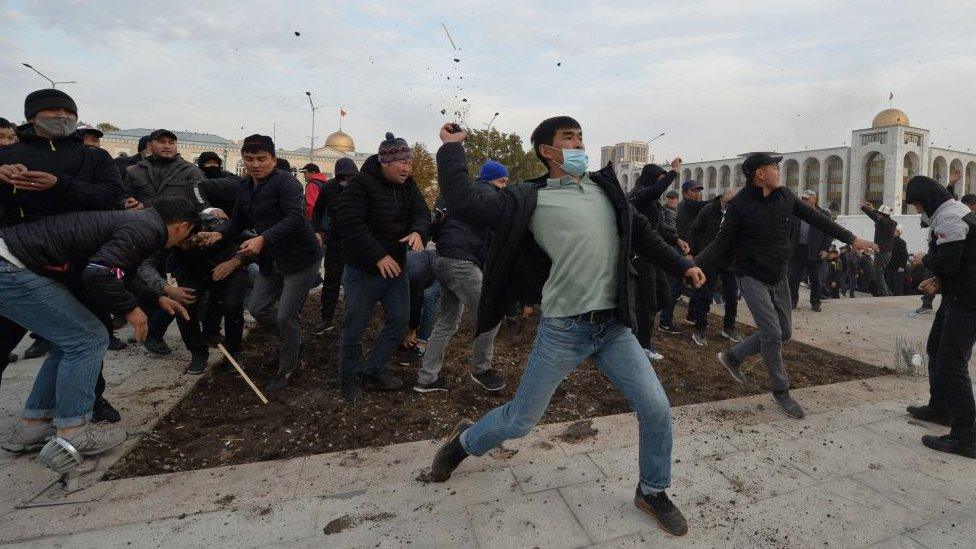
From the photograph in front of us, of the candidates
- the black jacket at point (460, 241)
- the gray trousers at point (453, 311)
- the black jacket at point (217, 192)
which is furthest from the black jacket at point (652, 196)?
the black jacket at point (217, 192)

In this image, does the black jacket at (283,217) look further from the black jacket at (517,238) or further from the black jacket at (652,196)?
the black jacket at (652,196)

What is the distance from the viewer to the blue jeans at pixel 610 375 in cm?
247

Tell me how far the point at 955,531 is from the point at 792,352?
371cm

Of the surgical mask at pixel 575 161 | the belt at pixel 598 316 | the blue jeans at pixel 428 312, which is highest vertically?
the surgical mask at pixel 575 161

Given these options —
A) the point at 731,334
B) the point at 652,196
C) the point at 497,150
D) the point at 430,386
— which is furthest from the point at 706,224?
the point at 497,150

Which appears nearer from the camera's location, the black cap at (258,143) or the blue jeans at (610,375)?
the blue jeans at (610,375)

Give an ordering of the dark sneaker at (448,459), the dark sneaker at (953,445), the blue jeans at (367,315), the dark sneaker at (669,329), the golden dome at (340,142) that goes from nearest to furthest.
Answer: the dark sneaker at (448,459), the dark sneaker at (953,445), the blue jeans at (367,315), the dark sneaker at (669,329), the golden dome at (340,142)

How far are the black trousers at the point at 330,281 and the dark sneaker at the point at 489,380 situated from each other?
9.18 feet

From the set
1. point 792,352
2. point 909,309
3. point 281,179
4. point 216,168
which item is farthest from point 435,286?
point 909,309

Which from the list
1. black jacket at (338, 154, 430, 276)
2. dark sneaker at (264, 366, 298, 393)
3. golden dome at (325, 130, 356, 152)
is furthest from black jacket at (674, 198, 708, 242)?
golden dome at (325, 130, 356, 152)

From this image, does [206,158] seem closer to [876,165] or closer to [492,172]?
[492,172]

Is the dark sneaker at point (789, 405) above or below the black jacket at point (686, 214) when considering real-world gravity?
below

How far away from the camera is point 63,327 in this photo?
2949mm

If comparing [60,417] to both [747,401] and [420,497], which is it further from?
[747,401]
